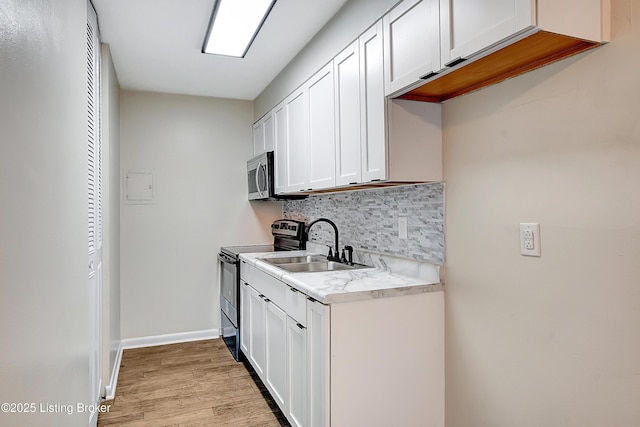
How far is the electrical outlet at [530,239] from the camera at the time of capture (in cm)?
150

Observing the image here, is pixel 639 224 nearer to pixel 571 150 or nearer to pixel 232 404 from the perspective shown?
pixel 571 150

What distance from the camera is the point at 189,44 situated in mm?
2797

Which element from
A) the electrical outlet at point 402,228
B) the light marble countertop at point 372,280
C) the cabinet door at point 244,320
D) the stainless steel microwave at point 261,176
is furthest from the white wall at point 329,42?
the cabinet door at point 244,320

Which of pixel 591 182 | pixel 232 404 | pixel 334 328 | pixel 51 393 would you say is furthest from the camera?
pixel 232 404

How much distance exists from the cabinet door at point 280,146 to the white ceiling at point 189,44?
0.36 meters

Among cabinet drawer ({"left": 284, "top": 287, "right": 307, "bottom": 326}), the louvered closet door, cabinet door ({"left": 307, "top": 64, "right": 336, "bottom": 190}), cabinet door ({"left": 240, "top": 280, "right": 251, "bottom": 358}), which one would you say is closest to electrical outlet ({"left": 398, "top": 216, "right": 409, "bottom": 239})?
cabinet door ({"left": 307, "top": 64, "right": 336, "bottom": 190})

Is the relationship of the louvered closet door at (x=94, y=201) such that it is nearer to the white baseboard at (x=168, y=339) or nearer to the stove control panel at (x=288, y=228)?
the white baseboard at (x=168, y=339)

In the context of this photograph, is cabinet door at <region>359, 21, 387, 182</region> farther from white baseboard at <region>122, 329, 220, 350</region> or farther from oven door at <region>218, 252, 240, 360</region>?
Answer: white baseboard at <region>122, 329, 220, 350</region>

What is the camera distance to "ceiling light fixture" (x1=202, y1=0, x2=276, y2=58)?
223 centimetres

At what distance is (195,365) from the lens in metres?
3.35

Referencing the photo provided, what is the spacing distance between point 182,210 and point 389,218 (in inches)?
94.2

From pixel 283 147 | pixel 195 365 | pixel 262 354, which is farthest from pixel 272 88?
pixel 195 365

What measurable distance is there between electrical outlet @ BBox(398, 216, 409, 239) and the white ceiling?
1265 mm

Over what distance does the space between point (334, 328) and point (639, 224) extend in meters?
1.16
